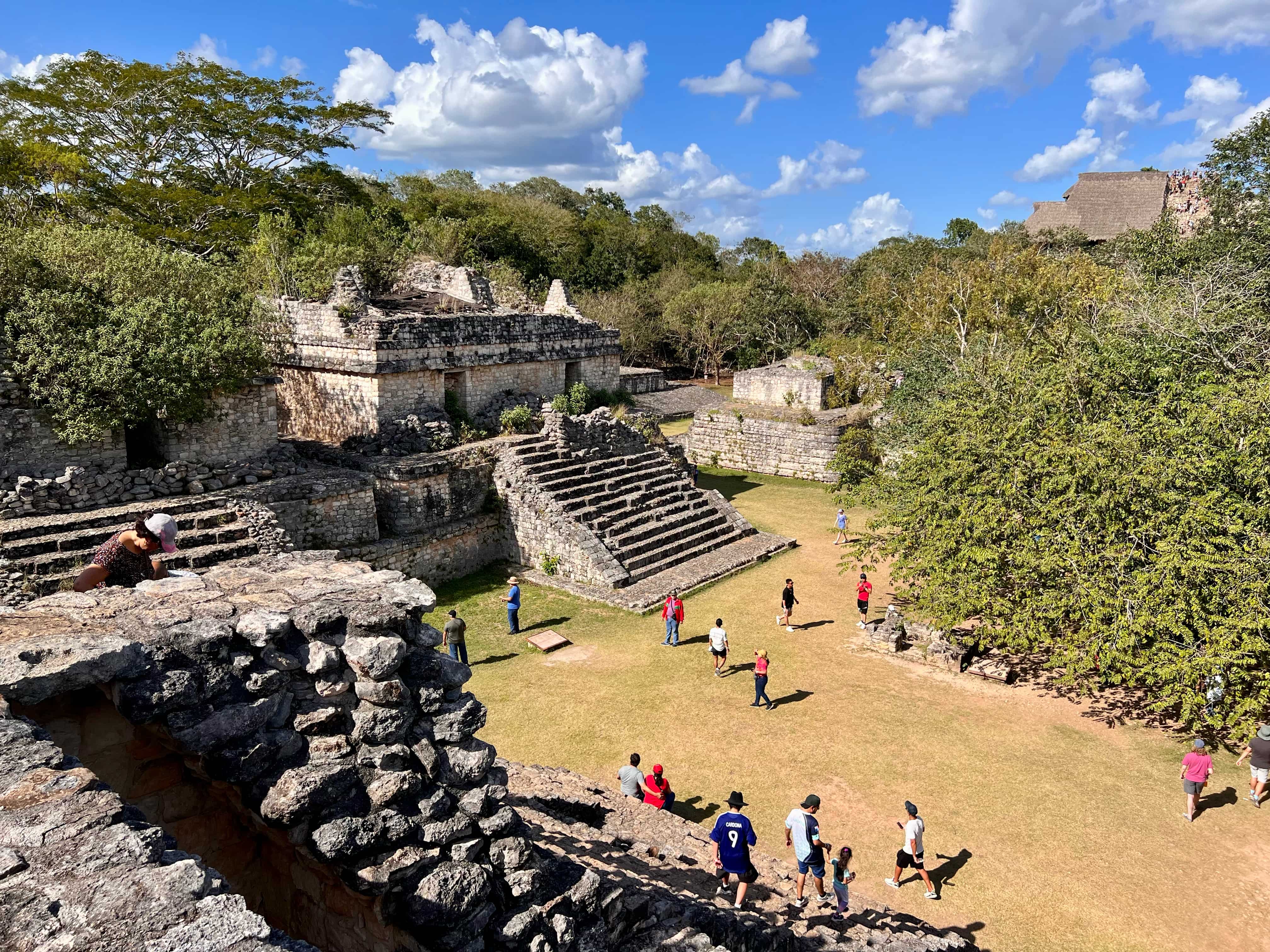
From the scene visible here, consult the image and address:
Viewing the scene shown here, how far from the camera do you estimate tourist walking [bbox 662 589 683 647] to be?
11430 millimetres

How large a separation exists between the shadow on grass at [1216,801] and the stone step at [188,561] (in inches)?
462

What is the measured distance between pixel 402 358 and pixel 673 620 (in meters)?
7.80

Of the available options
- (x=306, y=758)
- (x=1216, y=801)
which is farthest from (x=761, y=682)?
(x=306, y=758)

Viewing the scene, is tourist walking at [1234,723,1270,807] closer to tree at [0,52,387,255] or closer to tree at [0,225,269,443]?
tree at [0,225,269,443]

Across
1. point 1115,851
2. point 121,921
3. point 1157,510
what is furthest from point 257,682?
point 1157,510

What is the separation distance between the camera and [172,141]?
24.5 m

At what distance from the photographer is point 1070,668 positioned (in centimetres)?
920

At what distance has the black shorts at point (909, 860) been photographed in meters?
6.78

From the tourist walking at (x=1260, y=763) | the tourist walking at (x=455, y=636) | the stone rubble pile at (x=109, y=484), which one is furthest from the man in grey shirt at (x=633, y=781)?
the stone rubble pile at (x=109, y=484)

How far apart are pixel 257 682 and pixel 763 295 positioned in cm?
3849

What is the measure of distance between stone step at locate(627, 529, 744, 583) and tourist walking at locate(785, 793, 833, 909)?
7381 mm

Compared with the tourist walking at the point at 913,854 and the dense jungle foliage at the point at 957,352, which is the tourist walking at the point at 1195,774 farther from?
the tourist walking at the point at 913,854

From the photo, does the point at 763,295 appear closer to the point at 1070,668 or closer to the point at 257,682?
the point at 1070,668

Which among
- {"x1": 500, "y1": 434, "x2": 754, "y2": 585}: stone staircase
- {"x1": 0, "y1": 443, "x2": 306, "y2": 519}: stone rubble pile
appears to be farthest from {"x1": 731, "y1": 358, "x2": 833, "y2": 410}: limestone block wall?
{"x1": 0, "y1": 443, "x2": 306, "y2": 519}: stone rubble pile
